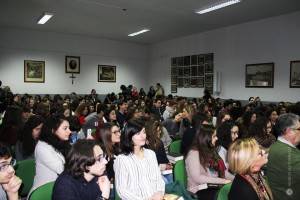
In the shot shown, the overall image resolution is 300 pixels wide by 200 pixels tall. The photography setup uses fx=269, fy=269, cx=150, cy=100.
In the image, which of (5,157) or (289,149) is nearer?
(5,157)

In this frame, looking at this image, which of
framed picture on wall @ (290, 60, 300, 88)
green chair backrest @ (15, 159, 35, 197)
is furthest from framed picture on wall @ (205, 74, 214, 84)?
green chair backrest @ (15, 159, 35, 197)

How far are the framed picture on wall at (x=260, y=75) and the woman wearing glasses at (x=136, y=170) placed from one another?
29.0 ft

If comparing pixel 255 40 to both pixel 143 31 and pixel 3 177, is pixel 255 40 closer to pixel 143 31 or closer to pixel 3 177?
pixel 143 31

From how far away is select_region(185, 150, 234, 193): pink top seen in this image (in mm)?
2979

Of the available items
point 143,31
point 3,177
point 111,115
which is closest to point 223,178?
point 3,177

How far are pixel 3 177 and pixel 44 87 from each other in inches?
487

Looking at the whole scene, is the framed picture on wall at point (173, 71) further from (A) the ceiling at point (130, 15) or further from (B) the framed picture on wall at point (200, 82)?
(A) the ceiling at point (130, 15)

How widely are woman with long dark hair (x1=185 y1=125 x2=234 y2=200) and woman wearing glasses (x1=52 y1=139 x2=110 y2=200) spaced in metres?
1.22

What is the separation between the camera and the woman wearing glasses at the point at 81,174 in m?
1.96

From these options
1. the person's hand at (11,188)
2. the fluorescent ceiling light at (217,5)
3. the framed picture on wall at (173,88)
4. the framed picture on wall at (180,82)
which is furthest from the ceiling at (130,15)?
the person's hand at (11,188)

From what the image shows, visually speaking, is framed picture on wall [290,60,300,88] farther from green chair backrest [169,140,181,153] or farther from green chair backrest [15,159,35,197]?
green chair backrest [15,159,35,197]

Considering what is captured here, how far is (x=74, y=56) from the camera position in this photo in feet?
46.7

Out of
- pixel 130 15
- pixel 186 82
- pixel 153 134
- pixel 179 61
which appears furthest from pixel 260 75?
pixel 153 134

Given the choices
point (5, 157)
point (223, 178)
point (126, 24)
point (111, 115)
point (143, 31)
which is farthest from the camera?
point (143, 31)
